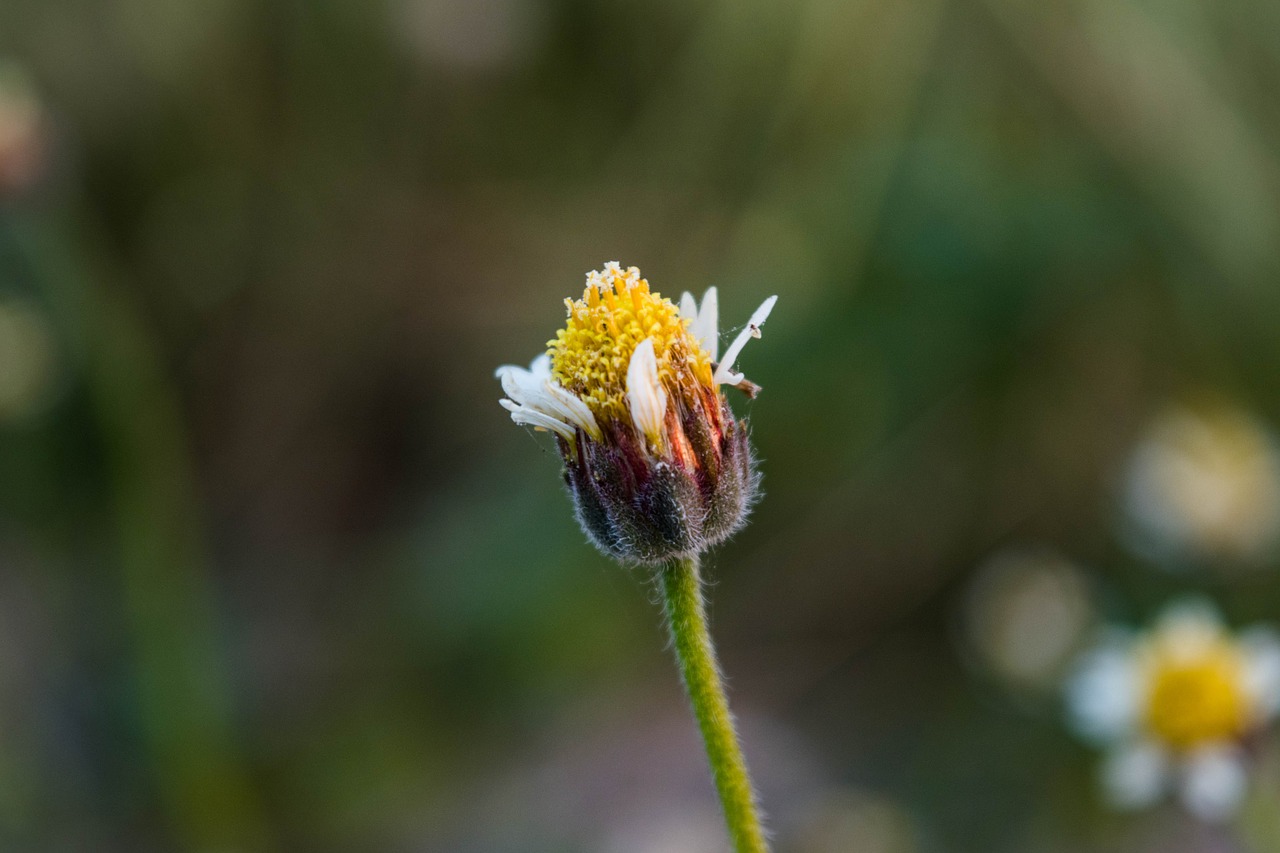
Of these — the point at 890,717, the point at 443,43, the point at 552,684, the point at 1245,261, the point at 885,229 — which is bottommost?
the point at 890,717

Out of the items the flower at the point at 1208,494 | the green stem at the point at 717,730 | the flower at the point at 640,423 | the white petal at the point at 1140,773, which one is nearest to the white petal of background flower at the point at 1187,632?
the white petal at the point at 1140,773

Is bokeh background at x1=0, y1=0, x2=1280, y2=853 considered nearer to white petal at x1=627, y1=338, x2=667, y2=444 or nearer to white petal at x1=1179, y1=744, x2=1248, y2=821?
white petal at x1=1179, y1=744, x2=1248, y2=821

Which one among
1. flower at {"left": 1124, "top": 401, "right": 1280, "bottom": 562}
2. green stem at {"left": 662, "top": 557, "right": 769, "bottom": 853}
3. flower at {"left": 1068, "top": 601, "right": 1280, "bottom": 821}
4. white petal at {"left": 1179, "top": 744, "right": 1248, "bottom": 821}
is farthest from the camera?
flower at {"left": 1124, "top": 401, "right": 1280, "bottom": 562}

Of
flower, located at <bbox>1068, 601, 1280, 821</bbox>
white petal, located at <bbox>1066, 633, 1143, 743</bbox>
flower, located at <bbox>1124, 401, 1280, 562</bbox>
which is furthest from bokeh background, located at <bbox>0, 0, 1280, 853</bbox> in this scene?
flower, located at <bbox>1068, 601, 1280, 821</bbox>

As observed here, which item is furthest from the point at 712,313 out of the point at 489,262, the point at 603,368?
the point at 489,262

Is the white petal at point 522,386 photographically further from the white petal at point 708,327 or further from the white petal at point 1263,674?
the white petal at point 1263,674

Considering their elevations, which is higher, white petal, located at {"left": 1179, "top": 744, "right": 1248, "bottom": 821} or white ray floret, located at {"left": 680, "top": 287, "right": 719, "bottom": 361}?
white ray floret, located at {"left": 680, "top": 287, "right": 719, "bottom": 361}

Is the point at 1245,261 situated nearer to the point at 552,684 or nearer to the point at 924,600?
the point at 924,600

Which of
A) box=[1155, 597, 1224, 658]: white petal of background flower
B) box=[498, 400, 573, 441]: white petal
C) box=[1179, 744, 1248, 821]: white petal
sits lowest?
Answer: box=[1179, 744, 1248, 821]: white petal
